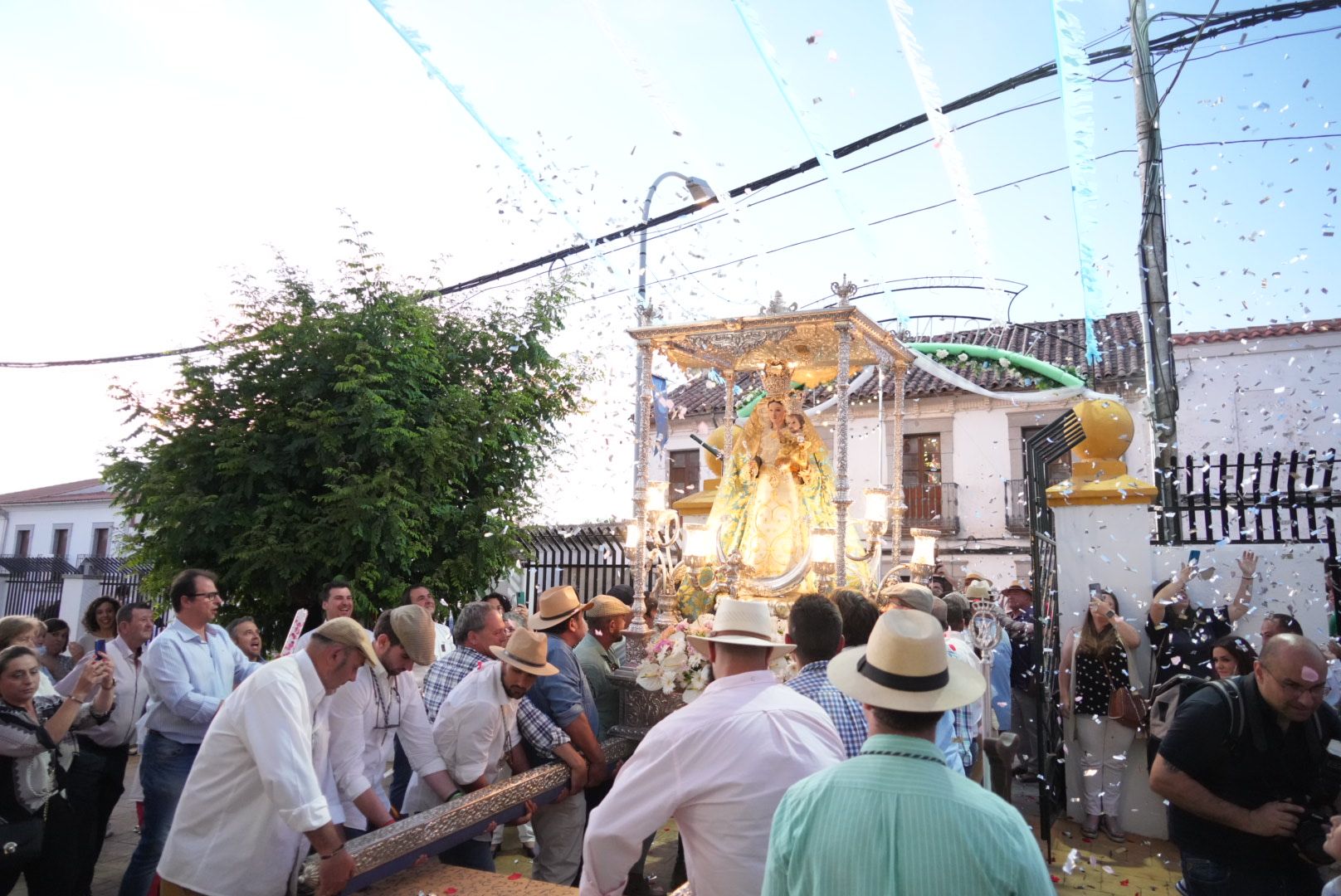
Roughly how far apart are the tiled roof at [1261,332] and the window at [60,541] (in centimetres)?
3585

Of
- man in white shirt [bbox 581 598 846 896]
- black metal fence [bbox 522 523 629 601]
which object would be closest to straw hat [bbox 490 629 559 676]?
man in white shirt [bbox 581 598 846 896]

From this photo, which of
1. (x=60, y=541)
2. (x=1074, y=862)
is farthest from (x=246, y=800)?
(x=60, y=541)

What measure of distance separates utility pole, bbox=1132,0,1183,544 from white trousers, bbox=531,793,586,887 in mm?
5218

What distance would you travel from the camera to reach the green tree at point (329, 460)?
7840mm

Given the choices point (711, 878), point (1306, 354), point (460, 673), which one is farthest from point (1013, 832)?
point (1306, 354)

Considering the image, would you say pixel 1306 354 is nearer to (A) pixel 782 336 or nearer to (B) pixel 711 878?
(A) pixel 782 336

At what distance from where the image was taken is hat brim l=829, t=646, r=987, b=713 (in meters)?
1.91

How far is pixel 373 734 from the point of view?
3.90m

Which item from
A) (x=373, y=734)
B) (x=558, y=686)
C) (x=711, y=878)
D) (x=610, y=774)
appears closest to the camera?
(x=711, y=878)

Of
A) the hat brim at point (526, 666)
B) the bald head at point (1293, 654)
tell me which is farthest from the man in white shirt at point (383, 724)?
the bald head at point (1293, 654)

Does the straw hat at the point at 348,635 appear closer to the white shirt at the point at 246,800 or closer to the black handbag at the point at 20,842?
the white shirt at the point at 246,800

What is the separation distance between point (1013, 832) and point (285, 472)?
7.77 meters

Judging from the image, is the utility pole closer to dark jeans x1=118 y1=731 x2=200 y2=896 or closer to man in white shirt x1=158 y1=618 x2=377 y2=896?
man in white shirt x1=158 y1=618 x2=377 y2=896

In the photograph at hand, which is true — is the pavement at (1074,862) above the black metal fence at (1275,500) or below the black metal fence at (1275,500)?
below
